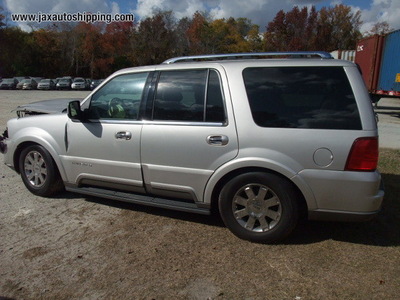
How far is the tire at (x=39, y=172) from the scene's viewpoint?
4.53m

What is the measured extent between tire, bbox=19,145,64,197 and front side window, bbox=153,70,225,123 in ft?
5.49

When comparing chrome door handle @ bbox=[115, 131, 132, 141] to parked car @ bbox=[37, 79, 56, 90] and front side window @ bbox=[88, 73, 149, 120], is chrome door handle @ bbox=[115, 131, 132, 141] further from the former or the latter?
parked car @ bbox=[37, 79, 56, 90]

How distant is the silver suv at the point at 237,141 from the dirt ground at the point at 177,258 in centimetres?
28

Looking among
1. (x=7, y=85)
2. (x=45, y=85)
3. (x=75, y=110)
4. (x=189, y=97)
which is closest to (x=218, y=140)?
(x=189, y=97)

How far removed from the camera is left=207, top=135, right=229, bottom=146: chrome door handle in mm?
3443

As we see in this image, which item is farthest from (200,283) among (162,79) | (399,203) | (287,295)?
(399,203)

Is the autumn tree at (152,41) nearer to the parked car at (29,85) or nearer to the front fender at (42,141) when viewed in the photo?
the parked car at (29,85)

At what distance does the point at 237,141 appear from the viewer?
3400mm

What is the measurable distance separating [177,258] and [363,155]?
1.88m

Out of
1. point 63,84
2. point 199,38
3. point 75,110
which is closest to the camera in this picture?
point 75,110

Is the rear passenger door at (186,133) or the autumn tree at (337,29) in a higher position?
the autumn tree at (337,29)

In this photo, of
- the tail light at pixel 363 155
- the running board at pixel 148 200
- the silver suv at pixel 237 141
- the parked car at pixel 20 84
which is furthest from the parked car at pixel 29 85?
the tail light at pixel 363 155

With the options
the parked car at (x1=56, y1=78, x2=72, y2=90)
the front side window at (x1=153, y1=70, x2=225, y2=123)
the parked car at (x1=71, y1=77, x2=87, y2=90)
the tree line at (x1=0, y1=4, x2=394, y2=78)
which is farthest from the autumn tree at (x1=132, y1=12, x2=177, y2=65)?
the front side window at (x1=153, y1=70, x2=225, y2=123)

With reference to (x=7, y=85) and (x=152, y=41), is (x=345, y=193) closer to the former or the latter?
(x=7, y=85)
